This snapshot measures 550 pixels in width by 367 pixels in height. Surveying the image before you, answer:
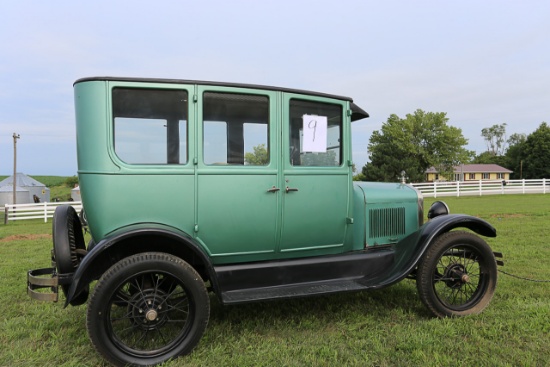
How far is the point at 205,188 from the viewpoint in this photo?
2971 mm

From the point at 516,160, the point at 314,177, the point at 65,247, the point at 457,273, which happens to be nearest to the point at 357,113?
the point at 314,177

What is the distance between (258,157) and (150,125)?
93 centimetres

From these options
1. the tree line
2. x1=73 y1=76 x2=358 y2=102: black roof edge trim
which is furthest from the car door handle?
the tree line

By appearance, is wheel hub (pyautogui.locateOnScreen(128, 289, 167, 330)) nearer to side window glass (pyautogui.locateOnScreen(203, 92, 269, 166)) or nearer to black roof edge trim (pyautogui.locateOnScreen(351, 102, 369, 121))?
side window glass (pyautogui.locateOnScreen(203, 92, 269, 166))

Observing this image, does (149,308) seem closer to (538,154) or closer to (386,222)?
(386,222)

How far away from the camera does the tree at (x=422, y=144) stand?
4559 centimetres

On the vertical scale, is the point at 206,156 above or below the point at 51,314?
above

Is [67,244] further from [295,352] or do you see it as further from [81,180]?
[295,352]

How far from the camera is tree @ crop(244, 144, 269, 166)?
318 centimetres

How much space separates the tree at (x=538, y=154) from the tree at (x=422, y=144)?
1064 cm

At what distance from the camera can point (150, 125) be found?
2.97 metres

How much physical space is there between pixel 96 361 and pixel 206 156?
1.78 m

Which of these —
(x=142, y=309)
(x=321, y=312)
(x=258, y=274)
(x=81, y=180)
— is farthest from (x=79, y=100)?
(x=321, y=312)

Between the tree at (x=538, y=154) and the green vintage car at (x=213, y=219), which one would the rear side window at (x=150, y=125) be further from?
the tree at (x=538, y=154)
